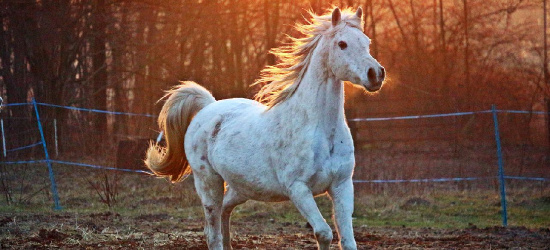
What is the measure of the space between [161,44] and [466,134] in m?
8.22

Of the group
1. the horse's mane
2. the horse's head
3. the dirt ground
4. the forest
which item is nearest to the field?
the dirt ground

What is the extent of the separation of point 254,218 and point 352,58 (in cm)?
524

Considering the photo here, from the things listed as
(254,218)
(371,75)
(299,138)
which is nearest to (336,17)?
(371,75)

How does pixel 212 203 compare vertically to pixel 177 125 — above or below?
below

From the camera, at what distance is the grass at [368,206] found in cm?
966

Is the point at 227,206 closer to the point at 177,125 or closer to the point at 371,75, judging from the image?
the point at 177,125

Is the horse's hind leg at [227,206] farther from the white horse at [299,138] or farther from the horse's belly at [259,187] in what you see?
the horse's belly at [259,187]

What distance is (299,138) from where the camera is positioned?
484cm

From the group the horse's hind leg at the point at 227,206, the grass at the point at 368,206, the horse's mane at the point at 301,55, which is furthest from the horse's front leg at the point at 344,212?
the grass at the point at 368,206

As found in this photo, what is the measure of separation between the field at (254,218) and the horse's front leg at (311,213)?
2102 millimetres

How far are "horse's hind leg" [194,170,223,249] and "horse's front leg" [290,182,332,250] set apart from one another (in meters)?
1.19

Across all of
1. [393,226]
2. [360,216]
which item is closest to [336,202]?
[393,226]

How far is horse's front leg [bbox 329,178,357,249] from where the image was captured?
464cm

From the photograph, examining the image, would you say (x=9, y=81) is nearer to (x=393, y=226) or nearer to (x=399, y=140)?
(x=399, y=140)
